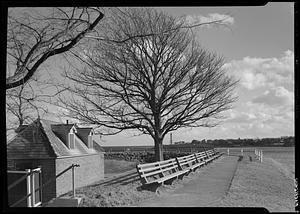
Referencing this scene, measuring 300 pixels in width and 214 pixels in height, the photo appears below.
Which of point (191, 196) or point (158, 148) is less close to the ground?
point (158, 148)

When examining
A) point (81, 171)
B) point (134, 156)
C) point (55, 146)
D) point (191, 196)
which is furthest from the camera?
point (55, 146)

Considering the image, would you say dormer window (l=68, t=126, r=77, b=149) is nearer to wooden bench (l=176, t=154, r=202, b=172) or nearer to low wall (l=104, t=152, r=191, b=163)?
low wall (l=104, t=152, r=191, b=163)

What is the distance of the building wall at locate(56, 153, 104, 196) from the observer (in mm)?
15181

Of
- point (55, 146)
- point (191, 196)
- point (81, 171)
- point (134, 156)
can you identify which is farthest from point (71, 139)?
point (191, 196)

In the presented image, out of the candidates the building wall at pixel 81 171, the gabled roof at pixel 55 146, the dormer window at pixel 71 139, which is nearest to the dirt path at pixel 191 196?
the building wall at pixel 81 171

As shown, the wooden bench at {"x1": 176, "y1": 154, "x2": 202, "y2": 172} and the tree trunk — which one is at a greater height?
the tree trunk

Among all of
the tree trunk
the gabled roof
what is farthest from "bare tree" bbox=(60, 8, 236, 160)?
the gabled roof

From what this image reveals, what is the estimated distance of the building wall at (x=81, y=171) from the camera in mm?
15181

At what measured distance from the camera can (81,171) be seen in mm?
16906

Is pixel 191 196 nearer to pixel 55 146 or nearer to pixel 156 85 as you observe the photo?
pixel 156 85

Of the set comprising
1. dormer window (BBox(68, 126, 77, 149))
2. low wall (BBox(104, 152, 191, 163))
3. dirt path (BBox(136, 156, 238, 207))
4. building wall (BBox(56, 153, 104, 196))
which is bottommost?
building wall (BBox(56, 153, 104, 196))

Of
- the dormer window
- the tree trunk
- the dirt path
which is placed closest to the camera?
the dirt path

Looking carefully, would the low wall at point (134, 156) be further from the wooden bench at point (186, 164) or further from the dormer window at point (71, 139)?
the dormer window at point (71, 139)
